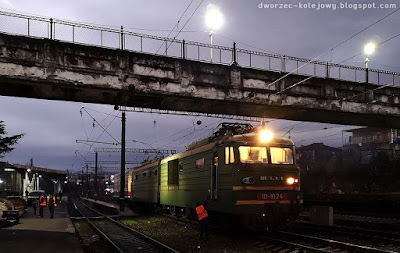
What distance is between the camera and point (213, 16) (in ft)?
54.4

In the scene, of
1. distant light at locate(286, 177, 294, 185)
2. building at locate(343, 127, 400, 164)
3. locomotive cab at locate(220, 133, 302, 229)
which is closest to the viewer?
locomotive cab at locate(220, 133, 302, 229)

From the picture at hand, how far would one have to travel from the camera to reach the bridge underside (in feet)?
45.9

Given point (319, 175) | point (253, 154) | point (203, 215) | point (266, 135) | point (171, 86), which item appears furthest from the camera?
point (319, 175)

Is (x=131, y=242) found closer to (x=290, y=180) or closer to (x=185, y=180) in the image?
(x=185, y=180)

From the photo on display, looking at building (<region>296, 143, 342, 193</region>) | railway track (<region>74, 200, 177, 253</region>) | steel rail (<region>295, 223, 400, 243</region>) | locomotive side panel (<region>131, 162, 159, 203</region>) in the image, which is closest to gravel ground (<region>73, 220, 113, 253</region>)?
railway track (<region>74, 200, 177, 253</region>)

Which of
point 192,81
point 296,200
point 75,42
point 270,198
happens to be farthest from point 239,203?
point 75,42

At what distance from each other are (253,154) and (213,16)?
6.68 metres

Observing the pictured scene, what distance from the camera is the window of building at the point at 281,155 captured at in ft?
43.8

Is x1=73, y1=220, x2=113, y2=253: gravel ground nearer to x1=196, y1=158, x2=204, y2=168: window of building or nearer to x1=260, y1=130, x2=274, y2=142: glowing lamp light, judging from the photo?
x1=196, y1=158, x2=204, y2=168: window of building

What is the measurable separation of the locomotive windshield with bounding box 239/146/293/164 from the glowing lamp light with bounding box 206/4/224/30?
20.6 ft

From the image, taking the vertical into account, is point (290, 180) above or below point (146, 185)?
above

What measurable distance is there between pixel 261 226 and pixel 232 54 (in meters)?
7.77

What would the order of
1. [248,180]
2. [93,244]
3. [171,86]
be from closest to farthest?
[248,180] → [93,244] → [171,86]

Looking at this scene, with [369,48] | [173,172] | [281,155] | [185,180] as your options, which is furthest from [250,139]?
[369,48]
